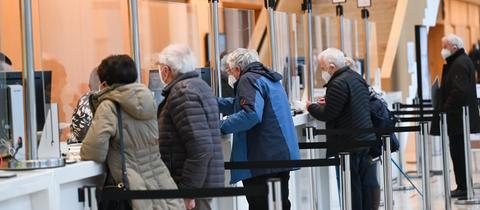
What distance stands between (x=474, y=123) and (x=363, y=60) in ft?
7.19

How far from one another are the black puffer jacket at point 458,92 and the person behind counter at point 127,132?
5.01 meters

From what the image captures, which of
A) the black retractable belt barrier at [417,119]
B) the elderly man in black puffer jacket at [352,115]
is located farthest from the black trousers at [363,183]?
the black retractable belt barrier at [417,119]

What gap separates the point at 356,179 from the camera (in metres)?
6.52

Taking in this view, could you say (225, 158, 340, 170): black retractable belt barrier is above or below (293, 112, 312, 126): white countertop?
below

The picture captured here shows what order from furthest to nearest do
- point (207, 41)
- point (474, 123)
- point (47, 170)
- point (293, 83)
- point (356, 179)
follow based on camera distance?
point (207, 41)
point (474, 123)
point (293, 83)
point (356, 179)
point (47, 170)

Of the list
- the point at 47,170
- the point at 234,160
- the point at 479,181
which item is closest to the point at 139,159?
the point at 47,170

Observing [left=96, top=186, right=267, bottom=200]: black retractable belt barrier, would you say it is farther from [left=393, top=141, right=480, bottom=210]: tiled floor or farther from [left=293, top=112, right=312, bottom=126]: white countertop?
[left=393, top=141, right=480, bottom=210]: tiled floor

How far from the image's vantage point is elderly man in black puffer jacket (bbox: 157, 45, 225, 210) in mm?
4469

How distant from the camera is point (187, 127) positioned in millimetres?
4445

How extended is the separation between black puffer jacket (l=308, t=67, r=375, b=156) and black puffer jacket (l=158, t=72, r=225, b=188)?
2025 mm

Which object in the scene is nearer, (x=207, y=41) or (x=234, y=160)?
(x=234, y=160)

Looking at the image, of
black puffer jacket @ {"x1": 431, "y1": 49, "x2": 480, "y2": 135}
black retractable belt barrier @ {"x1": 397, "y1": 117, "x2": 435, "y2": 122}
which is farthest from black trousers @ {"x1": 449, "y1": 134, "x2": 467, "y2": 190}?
black retractable belt barrier @ {"x1": 397, "y1": 117, "x2": 435, "y2": 122}

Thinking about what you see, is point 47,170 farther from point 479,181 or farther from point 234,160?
point 479,181

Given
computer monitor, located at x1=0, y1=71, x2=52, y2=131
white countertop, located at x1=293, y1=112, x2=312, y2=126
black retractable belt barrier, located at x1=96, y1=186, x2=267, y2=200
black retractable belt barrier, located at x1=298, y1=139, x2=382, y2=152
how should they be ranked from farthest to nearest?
white countertop, located at x1=293, y1=112, x2=312, y2=126 → black retractable belt barrier, located at x1=298, y1=139, x2=382, y2=152 → computer monitor, located at x1=0, y1=71, x2=52, y2=131 → black retractable belt barrier, located at x1=96, y1=186, x2=267, y2=200
